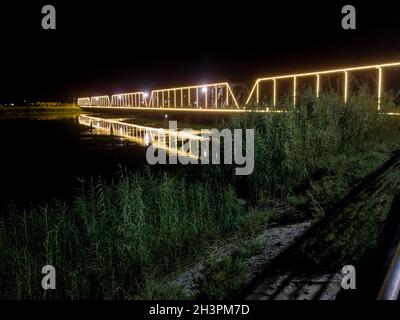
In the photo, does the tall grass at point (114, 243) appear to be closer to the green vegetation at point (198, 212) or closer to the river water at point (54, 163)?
the green vegetation at point (198, 212)

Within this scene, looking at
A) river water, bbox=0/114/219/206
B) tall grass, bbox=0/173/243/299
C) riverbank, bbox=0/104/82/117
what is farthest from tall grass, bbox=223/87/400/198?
riverbank, bbox=0/104/82/117

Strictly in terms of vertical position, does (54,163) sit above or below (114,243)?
above

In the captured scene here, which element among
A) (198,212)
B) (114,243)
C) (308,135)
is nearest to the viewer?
(114,243)

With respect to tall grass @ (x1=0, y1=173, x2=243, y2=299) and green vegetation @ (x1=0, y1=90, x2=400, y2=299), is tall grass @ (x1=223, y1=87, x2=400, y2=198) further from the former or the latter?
tall grass @ (x1=0, y1=173, x2=243, y2=299)

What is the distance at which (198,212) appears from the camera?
22.0ft

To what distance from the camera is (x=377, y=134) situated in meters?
9.24

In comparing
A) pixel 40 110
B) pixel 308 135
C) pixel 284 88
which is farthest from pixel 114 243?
pixel 40 110

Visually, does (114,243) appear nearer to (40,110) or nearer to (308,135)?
(308,135)

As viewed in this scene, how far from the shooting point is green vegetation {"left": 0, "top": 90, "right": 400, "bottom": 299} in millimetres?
4777

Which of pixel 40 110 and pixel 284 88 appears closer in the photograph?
pixel 284 88

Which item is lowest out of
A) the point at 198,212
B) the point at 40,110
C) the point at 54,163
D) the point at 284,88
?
the point at 198,212
